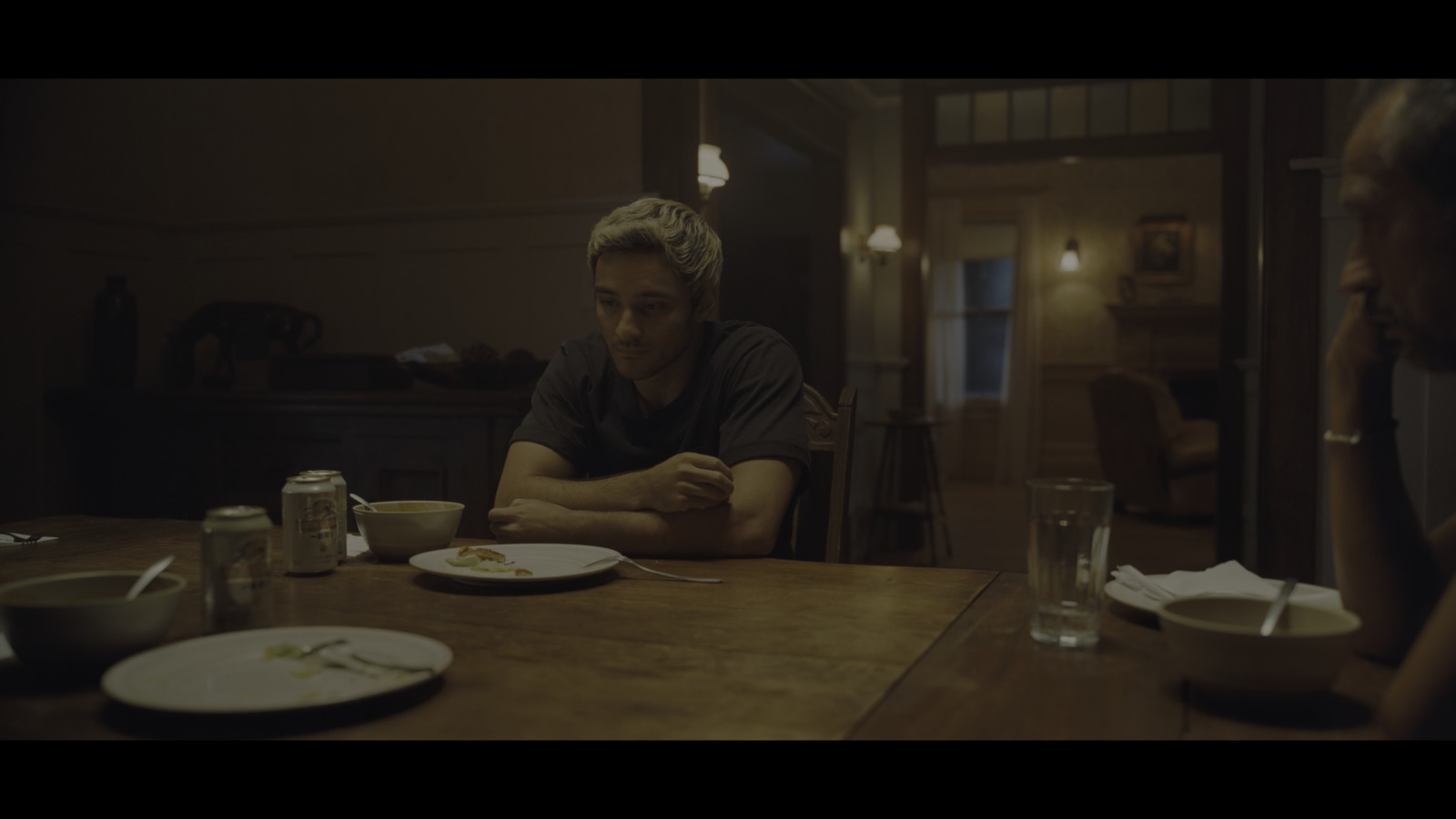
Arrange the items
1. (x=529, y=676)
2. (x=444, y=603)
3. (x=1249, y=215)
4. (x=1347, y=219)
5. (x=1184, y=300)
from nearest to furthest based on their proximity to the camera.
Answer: (x=529, y=676), (x=444, y=603), (x=1347, y=219), (x=1249, y=215), (x=1184, y=300)

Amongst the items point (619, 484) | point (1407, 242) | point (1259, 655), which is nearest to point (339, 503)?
point (619, 484)

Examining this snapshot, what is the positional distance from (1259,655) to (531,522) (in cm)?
103

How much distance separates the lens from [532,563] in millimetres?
1224

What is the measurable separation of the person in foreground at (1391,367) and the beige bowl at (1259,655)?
4 centimetres

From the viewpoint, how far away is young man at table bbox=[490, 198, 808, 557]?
4.57 ft

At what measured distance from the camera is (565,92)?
3318 millimetres

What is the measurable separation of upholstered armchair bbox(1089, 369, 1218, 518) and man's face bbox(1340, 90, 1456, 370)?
6.06m

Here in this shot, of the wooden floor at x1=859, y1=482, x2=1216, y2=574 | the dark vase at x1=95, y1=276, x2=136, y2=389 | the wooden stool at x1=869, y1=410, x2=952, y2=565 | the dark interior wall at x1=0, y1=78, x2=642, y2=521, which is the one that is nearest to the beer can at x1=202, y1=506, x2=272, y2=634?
the dark interior wall at x1=0, y1=78, x2=642, y2=521

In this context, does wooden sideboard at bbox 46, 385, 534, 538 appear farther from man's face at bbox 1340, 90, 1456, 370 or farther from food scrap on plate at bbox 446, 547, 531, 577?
man's face at bbox 1340, 90, 1456, 370

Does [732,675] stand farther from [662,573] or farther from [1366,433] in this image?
[1366,433]

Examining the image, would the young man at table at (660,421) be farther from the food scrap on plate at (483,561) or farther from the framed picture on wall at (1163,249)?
the framed picture on wall at (1163,249)
